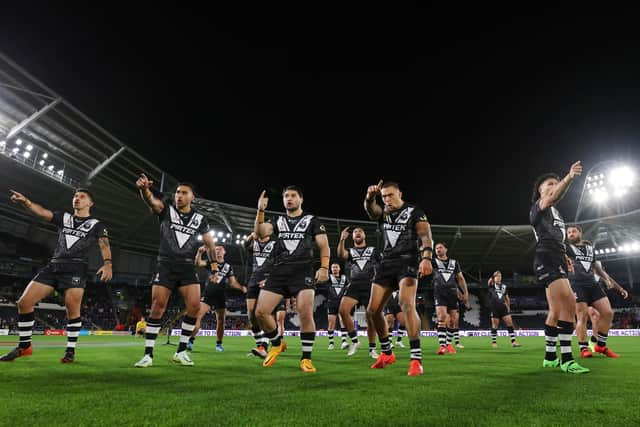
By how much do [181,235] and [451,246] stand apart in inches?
1551

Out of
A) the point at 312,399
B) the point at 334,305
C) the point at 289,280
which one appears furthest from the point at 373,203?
the point at 334,305

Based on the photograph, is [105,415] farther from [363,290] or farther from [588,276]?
[588,276]

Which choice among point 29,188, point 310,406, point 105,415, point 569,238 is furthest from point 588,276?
point 29,188

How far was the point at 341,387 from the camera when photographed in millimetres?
3740

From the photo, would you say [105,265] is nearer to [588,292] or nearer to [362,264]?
[362,264]

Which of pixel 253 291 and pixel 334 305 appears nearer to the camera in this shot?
pixel 253 291

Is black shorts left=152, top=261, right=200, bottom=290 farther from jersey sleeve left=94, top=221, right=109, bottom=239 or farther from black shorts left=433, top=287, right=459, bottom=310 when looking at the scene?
black shorts left=433, top=287, right=459, bottom=310

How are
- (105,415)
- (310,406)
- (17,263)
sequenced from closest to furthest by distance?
1. (105,415)
2. (310,406)
3. (17,263)

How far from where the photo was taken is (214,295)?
390 inches

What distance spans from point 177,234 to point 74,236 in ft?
6.55

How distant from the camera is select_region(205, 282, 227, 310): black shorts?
9836 millimetres

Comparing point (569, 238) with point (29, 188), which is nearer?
point (569, 238)

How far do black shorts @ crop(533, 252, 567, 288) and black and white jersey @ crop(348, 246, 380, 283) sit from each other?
3.86 metres

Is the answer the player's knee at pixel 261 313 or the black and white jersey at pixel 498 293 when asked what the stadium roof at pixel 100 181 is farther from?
the player's knee at pixel 261 313
